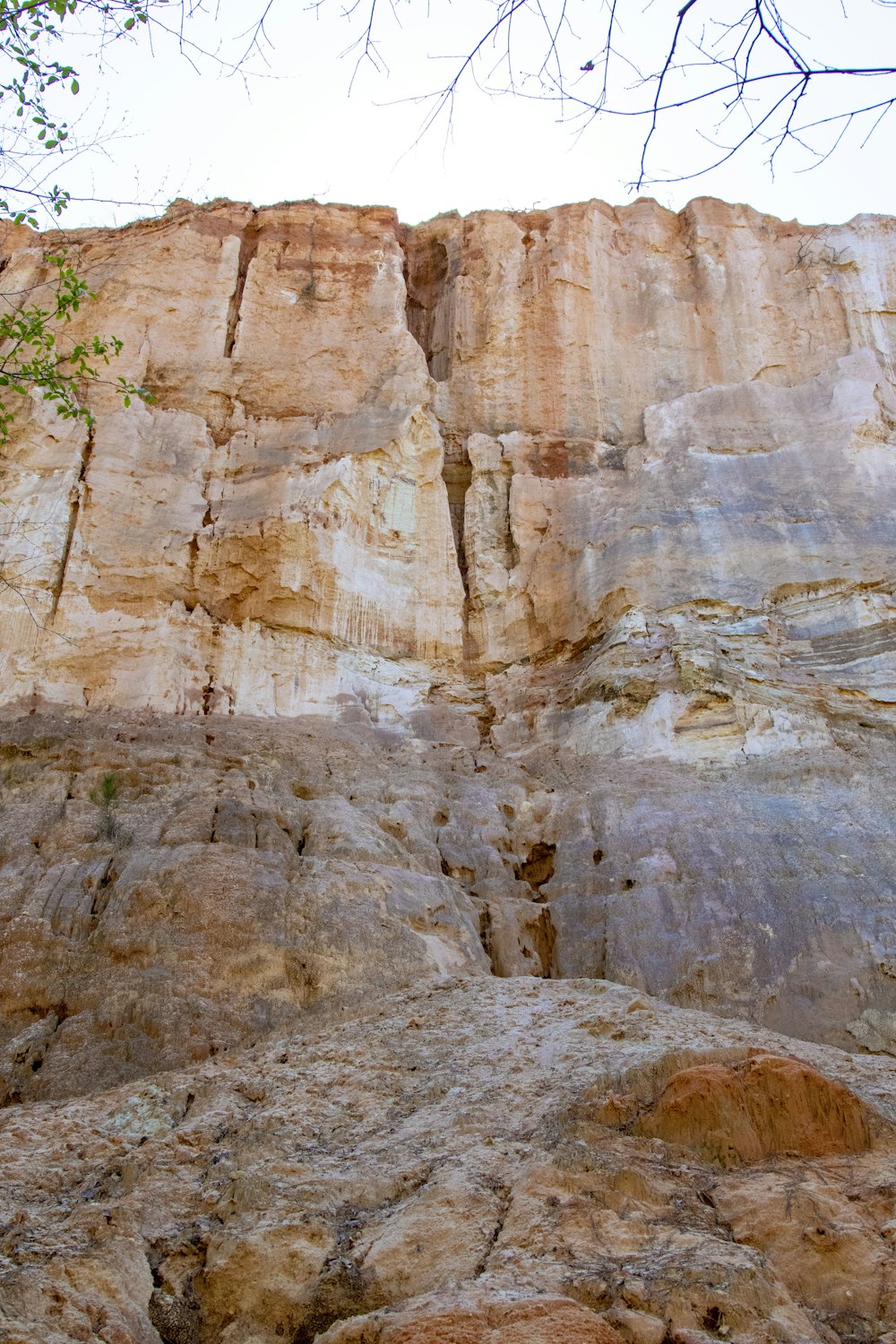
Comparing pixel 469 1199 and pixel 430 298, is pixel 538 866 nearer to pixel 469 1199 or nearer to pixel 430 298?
pixel 469 1199

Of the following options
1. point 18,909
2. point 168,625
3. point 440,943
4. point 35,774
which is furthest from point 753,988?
point 168,625

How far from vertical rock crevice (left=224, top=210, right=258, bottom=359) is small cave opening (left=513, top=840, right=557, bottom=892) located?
28.8 ft

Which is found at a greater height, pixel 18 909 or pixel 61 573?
pixel 61 573

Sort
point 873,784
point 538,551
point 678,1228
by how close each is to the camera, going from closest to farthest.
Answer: point 678,1228 < point 873,784 < point 538,551

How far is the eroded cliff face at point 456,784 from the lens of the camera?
15.6ft

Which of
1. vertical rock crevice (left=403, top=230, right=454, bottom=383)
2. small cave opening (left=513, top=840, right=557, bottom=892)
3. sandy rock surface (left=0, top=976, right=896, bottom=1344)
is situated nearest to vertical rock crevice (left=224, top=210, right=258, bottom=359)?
vertical rock crevice (left=403, top=230, right=454, bottom=383)

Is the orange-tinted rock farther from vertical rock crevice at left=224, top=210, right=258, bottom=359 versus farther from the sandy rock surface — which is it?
vertical rock crevice at left=224, top=210, right=258, bottom=359

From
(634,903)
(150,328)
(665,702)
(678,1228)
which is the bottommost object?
(678,1228)

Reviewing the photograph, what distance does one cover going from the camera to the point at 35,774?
10289 mm

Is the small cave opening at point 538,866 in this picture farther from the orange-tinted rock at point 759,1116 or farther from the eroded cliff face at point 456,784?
the orange-tinted rock at point 759,1116

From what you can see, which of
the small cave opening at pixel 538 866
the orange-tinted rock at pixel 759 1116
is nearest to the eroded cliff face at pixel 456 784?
the orange-tinted rock at pixel 759 1116

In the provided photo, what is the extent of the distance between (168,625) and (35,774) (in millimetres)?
3223

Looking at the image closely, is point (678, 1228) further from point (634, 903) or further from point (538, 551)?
point (538, 551)

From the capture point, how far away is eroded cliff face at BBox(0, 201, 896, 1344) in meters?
4.74
